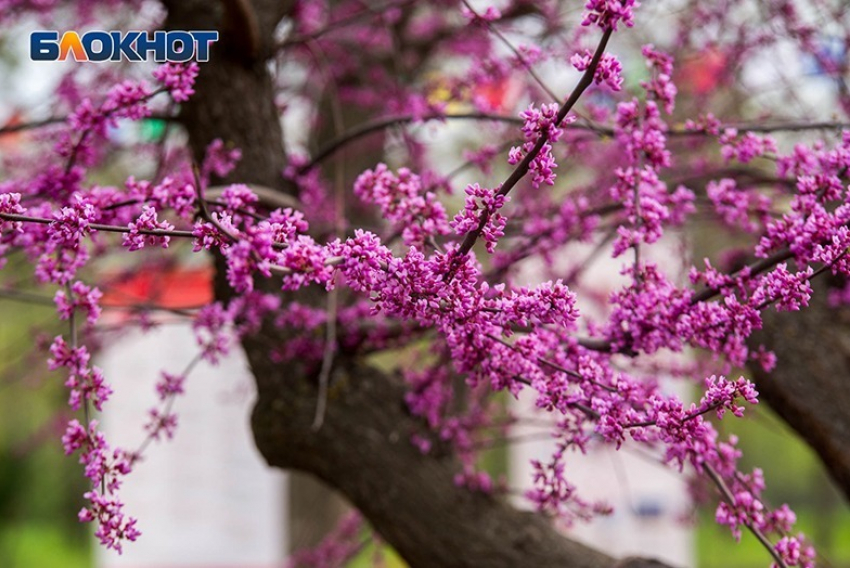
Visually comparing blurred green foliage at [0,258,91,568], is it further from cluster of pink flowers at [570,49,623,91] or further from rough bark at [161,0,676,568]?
cluster of pink flowers at [570,49,623,91]

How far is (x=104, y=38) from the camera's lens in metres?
2.74

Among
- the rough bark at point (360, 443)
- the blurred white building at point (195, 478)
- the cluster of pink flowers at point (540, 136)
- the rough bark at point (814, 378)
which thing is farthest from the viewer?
the blurred white building at point (195, 478)

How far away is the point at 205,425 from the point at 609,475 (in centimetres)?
361

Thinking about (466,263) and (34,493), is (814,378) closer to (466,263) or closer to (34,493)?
(466,263)

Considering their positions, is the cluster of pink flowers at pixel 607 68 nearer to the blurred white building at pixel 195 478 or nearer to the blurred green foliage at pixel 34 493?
the blurred white building at pixel 195 478

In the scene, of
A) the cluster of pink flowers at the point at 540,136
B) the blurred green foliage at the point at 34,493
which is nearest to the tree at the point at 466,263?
the cluster of pink flowers at the point at 540,136

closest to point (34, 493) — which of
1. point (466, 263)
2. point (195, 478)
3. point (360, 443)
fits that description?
point (195, 478)

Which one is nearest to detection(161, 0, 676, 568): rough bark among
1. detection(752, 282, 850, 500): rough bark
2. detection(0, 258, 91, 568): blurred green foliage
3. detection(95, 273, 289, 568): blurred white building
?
detection(752, 282, 850, 500): rough bark

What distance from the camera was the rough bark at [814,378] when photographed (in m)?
2.87

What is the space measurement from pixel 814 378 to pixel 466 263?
1.80 m

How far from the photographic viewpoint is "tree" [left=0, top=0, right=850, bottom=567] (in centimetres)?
158

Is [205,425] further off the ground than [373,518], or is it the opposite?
[205,425]

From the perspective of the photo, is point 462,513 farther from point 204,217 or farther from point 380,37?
point 380,37

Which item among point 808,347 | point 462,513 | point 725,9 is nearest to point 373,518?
point 462,513
